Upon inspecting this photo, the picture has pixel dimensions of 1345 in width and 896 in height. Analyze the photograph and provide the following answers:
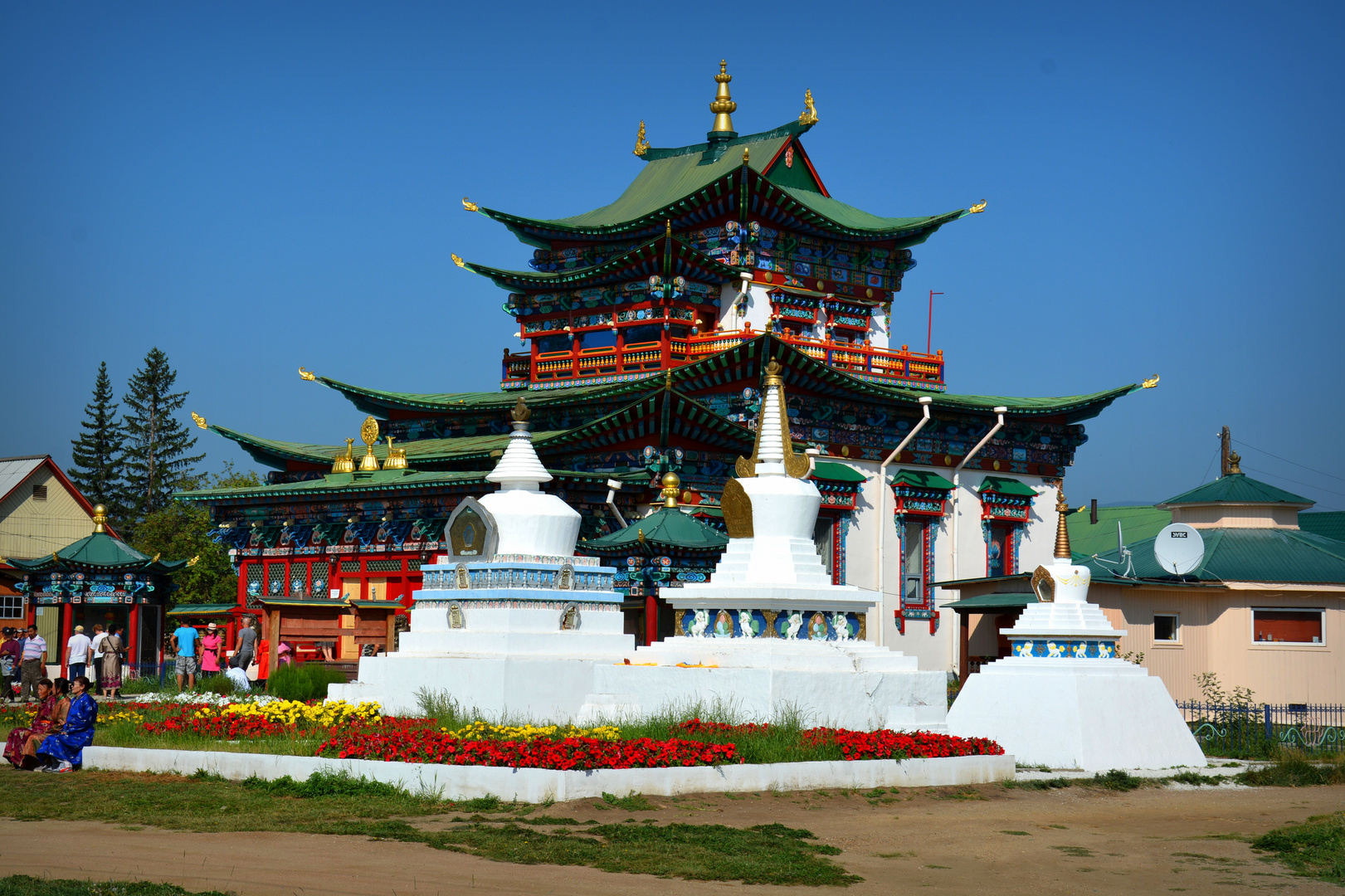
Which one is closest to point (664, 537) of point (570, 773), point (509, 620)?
point (509, 620)

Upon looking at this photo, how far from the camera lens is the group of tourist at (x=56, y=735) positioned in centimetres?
1883

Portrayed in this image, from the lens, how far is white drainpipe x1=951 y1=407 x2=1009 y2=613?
39.8 metres

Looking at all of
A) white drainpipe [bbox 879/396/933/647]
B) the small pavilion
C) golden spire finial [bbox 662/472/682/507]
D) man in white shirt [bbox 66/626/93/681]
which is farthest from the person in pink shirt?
white drainpipe [bbox 879/396/933/647]

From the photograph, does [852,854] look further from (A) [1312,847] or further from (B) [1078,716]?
(B) [1078,716]

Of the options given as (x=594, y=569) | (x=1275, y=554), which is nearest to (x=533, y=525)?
(x=594, y=569)

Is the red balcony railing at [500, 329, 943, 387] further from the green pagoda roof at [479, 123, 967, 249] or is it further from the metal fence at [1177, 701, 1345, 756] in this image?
the metal fence at [1177, 701, 1345, 756]

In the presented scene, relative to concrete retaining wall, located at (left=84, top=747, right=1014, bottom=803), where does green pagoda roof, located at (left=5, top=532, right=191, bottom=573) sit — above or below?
above

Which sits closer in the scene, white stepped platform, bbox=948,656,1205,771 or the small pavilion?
white stepped platform, bbox=948,656,1205,771

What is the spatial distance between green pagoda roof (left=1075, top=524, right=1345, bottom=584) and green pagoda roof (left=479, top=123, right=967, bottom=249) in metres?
12.7

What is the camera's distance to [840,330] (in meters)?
43.2

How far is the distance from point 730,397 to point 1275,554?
12643 millimetres

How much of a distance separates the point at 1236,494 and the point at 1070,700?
13712 millimetres

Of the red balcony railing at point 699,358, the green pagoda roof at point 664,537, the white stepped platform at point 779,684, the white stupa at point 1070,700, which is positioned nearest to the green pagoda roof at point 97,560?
the red balcony railing at point 699,358

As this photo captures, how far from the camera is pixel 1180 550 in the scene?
31328 millimetres
